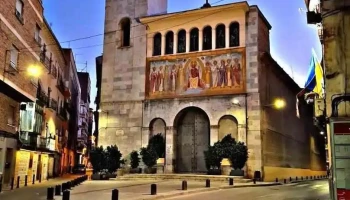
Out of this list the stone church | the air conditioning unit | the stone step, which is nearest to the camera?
the air conditioning unit

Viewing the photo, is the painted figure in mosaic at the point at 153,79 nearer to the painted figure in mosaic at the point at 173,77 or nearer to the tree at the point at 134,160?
the painted figure in mosaic at the point at 173,77

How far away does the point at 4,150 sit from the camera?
68.3ft

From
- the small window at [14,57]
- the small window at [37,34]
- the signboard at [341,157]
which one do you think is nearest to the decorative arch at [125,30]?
the small window at [37,34]

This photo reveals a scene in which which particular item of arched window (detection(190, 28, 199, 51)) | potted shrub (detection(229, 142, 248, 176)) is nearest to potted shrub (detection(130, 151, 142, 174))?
potted shrub (detection(229, 142, 248, 176))

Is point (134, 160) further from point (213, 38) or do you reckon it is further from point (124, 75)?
point (213, 38)

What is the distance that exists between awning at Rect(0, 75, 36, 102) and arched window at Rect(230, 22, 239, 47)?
15408mm

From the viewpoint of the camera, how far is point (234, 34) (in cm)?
3144

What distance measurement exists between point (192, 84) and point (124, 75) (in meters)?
6.27

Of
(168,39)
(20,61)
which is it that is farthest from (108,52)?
(20,61)

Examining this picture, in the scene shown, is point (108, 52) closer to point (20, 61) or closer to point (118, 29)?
point (118, 29)

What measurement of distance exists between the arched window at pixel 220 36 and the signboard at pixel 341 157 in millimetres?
24931

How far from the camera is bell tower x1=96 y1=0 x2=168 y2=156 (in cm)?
3319

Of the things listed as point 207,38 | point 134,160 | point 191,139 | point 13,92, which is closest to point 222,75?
point 207,38

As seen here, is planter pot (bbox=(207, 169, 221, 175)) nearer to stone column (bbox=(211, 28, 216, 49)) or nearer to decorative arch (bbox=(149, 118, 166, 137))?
decorative arch (bbox=(149, 118, 166, 137))
